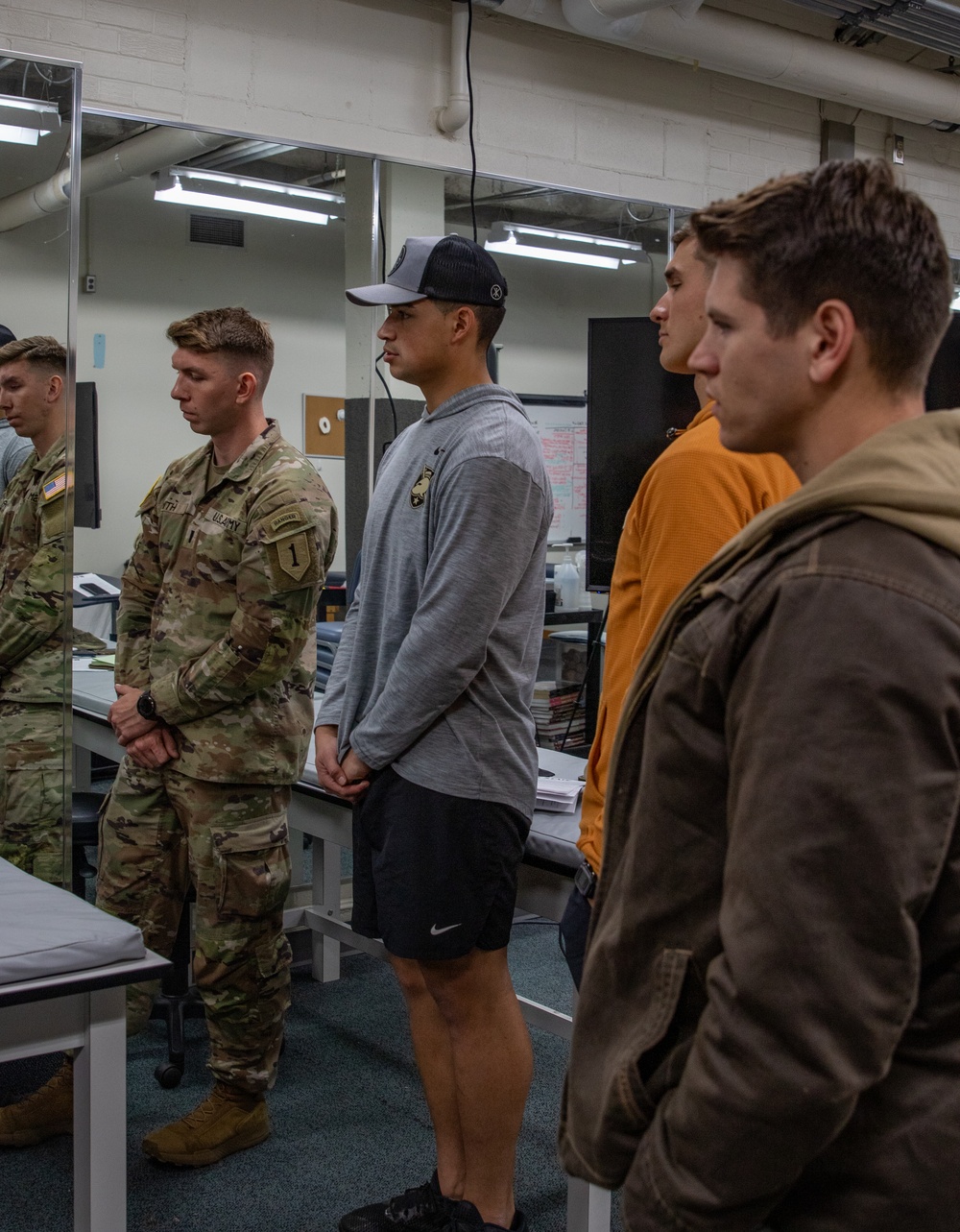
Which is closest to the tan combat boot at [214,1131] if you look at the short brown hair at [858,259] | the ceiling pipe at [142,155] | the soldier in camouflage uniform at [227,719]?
the soldier in camouflage uniform at [227,719]

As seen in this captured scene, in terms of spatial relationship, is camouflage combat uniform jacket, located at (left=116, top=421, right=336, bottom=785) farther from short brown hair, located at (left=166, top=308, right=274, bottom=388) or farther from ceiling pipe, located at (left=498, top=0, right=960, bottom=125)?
ceiling pipe, located at (left=498, top=0, right=960, bottom=125)

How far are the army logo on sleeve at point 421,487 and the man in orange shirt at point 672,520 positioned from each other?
497 mm

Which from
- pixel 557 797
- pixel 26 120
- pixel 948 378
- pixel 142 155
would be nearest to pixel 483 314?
pixel 557 797

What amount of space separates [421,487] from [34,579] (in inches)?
45.3

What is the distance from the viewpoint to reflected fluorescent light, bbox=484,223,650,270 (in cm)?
455

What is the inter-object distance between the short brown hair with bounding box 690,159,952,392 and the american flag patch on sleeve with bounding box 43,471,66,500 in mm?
2004

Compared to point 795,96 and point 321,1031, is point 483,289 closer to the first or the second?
point 321,1031

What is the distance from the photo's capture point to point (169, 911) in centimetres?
259

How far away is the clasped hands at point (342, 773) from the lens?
199 cm

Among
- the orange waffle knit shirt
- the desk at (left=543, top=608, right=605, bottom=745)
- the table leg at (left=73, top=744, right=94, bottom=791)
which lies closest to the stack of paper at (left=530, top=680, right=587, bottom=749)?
the desk at (left=543, top=608, right=605, bottom=745)

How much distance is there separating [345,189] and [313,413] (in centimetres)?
78

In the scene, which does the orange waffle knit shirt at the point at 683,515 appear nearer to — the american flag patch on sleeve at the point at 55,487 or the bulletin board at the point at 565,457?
the american flag patch on sleeve at the point at 55,487

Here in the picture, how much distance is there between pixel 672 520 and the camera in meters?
1.43

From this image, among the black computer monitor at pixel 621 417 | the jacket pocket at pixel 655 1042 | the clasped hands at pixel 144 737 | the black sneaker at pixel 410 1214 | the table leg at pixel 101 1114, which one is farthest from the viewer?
the black computer monitor at pixel 621 417
